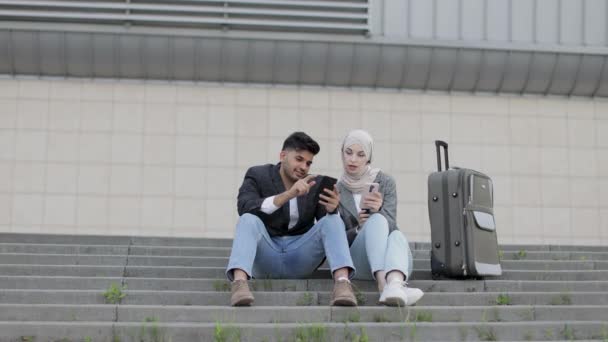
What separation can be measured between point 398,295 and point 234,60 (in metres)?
6.28

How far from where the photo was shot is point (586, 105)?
38.8 ft

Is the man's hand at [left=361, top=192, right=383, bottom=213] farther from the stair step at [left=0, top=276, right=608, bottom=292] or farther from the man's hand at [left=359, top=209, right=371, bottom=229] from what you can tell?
the stair step at [left=0, top=276, right=608, bottom=292]

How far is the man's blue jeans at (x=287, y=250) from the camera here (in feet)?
17.9

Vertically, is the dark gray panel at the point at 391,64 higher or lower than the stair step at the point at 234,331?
higher

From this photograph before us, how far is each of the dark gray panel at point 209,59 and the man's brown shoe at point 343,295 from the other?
6153 mm

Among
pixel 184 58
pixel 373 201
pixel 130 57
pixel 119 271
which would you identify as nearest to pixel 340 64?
pixel 184 58

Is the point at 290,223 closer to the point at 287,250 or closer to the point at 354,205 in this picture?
the point at 287,250

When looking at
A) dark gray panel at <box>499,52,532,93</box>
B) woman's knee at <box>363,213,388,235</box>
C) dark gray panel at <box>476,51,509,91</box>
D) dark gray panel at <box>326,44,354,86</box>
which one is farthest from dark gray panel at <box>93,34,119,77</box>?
woman's knee at <box>363,213,388,235</box>

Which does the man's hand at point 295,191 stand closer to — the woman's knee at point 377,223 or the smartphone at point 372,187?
the woman's knee at point 377,223

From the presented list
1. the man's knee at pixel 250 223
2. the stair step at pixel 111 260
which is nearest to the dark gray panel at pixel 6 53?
the stair step at pixel 111 260

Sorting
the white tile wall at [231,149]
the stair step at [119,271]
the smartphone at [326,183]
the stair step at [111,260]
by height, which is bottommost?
the stair step at [119,271]

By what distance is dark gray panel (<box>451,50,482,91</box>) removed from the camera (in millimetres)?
11422

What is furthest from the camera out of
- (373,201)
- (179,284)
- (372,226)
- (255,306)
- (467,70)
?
(467,70)

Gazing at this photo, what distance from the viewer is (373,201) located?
19.7 ft
